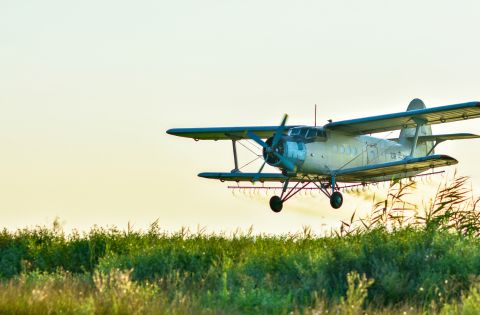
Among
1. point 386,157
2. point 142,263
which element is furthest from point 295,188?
point 142,263

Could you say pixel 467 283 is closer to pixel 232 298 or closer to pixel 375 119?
pixel 232 298

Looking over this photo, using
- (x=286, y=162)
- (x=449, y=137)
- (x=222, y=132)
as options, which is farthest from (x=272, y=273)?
(x=449, y=137)

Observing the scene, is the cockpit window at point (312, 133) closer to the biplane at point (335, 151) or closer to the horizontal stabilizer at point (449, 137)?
the biplane at point (335, 151)

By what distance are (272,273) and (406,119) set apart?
54.0 ft

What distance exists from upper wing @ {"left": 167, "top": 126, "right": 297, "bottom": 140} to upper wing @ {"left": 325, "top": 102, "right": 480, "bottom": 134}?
2720 millimetres

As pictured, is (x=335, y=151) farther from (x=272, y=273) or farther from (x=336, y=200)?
(x=272, y=273)

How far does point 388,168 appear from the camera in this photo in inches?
1069

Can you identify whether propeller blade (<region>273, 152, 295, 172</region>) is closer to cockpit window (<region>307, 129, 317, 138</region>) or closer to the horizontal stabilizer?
cockpit window (<region>307, 129, 317, 138</region>)

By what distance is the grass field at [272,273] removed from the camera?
8.90 metres

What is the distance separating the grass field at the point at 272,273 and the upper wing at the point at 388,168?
1062 centimetres

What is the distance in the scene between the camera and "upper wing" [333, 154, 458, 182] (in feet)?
85.5

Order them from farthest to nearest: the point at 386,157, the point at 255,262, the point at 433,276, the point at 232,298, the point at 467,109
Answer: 1. the point at 386,157
2. the point at 467,109
3. the point at 255,262
4. the point at 433,276
5. the point at 232,298

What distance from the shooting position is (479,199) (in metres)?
15.7

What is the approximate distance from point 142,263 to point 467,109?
15495 mm
